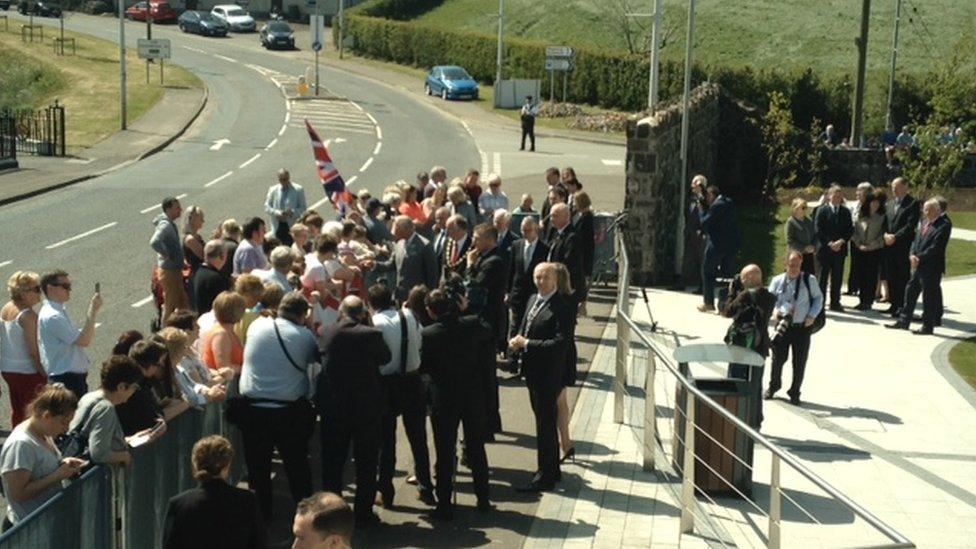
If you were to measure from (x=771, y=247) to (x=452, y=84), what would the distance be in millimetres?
32815

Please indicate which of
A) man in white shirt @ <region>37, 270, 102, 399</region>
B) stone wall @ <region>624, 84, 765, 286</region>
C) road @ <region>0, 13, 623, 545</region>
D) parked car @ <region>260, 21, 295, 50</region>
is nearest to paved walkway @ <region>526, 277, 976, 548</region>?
road @ <region>0, 13, 623, 545</region>

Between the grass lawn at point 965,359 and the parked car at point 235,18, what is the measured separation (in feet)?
228

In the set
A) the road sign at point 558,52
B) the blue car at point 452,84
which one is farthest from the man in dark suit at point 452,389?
the blue car at point 452,84

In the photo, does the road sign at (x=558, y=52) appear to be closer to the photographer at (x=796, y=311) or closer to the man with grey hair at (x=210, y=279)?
the photographer at (x=796, y=311)

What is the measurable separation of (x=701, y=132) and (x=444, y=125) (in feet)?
72.7

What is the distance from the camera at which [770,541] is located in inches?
399

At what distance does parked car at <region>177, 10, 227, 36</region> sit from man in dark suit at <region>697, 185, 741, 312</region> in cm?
6477

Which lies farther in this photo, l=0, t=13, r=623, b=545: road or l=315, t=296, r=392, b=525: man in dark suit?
l=0, t=13, r=623, b=545: road

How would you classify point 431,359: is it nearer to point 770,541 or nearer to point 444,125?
point 770,541

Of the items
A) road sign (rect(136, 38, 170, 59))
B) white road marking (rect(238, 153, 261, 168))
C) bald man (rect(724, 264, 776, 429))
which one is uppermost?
road sign (rect(136, 38, 170, 59))

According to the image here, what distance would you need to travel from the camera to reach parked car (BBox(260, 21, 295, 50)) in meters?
78.4

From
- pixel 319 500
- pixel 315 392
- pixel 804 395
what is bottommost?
pixel 804 395

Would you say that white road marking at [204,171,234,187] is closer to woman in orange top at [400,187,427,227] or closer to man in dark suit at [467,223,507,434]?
woman in orange top at [400,187,427,227]

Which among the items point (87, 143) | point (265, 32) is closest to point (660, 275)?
point (87, 143)
